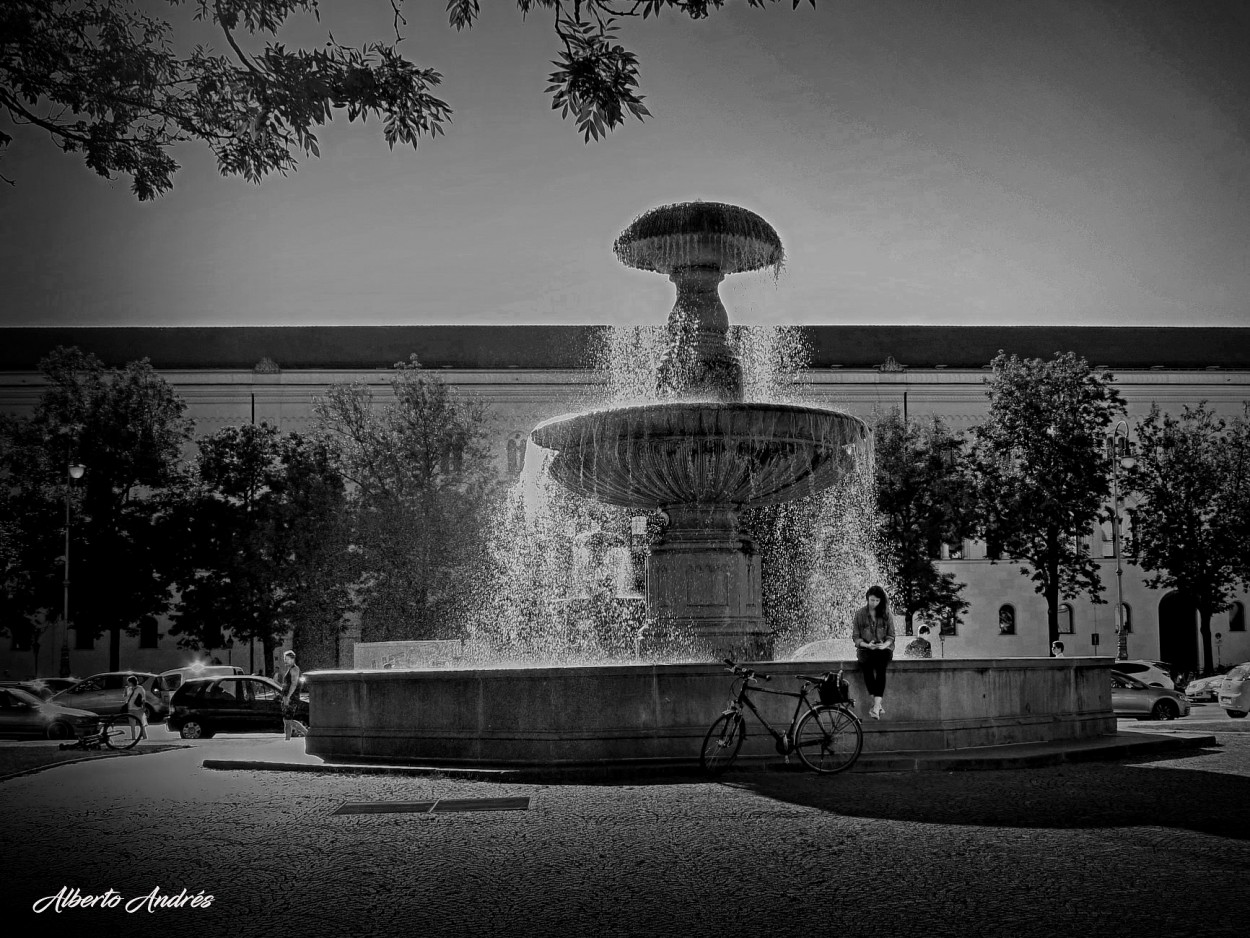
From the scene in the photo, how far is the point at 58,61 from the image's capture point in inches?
278

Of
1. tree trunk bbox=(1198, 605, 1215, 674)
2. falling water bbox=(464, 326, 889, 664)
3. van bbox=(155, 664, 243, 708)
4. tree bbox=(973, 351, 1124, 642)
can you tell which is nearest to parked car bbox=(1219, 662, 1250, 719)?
falling water bbox=(464, 326, 889, 664)

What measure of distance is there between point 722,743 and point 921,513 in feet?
114

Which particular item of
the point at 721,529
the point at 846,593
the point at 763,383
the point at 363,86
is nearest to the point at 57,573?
the point at 846,593

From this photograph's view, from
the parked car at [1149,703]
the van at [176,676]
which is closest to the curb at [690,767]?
the parked car at [1149,703]

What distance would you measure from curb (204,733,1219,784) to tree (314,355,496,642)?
95.4ft

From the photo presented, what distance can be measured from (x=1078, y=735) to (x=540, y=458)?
24.4 feet

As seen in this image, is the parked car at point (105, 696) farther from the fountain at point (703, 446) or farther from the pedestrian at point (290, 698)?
the fountain at point (703, 446)

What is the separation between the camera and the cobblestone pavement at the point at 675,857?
571 centimetres

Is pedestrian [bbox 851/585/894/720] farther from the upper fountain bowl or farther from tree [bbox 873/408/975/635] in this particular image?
tree [bbox 873/408/975/635]

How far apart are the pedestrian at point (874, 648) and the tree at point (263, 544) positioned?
109 feet

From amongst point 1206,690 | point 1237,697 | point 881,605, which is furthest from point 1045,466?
point 881,605

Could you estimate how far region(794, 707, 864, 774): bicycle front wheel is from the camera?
36.3 ft

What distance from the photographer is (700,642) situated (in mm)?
14961

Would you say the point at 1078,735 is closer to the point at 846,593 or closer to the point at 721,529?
the point at 721,529
